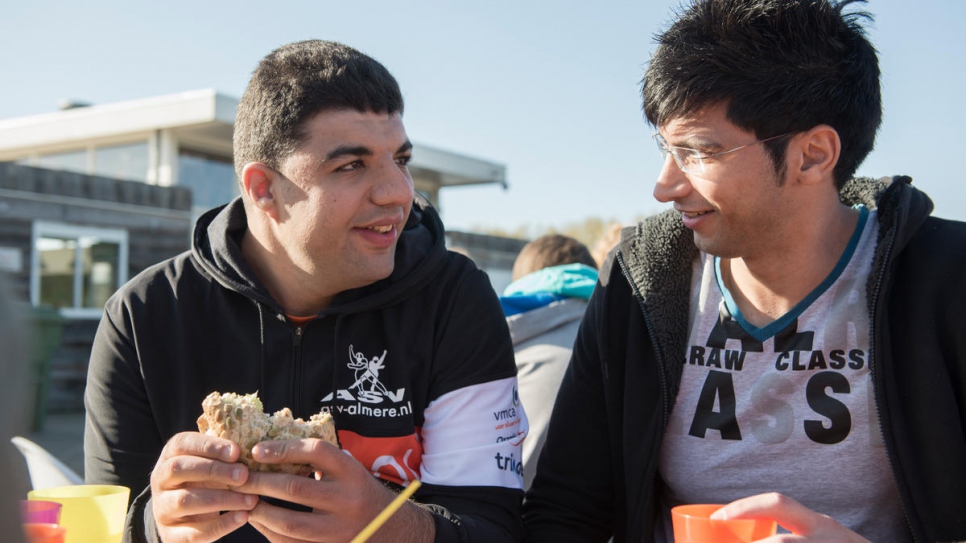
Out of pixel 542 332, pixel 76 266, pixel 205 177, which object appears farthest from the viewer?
pixel 205 177

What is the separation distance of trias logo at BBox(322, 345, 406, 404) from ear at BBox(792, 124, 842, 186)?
119cm

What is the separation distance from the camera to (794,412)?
6.76 ft

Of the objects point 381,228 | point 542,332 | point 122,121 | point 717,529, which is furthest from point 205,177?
point 717,529

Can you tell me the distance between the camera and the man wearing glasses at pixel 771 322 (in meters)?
1.96

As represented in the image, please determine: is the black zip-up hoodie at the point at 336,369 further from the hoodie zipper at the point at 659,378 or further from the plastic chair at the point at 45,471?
the plastic chair at the point at 45,471

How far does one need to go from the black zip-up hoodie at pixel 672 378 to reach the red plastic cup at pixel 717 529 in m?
0.61

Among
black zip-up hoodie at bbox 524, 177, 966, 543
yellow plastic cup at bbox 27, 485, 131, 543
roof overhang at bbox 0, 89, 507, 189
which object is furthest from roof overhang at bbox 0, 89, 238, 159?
yellow plastic cup at bbox 27, 485, 131, 543

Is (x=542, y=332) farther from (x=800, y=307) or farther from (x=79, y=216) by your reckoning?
(x=79, y=216)

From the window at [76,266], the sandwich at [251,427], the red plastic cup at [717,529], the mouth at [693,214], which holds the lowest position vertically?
the red plastic cup at [717,529]

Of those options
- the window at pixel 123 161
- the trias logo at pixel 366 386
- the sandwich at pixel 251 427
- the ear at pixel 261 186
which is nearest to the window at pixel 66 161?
the window at pixel 123 161

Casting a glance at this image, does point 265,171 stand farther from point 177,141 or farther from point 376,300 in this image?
point 177,141

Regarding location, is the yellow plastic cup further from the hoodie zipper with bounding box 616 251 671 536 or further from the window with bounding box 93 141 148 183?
the window with bounding box 93 141 148 183

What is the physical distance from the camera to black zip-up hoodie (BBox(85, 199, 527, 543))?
84.4 inches

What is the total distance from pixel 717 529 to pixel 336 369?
1107 mm
